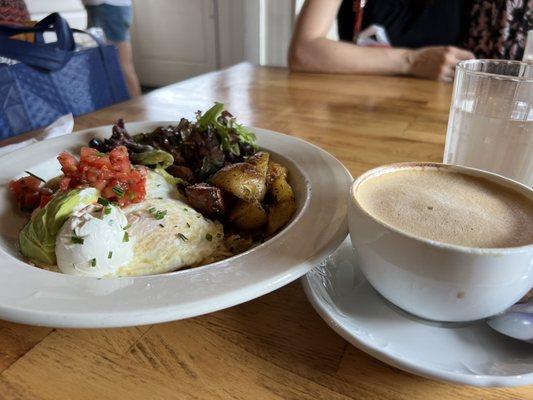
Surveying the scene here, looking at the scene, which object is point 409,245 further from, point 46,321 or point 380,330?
point 46,321

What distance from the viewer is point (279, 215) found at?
72 centimetres

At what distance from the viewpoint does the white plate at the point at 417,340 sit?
427mm

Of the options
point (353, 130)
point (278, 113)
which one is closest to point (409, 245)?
point (353, 130)

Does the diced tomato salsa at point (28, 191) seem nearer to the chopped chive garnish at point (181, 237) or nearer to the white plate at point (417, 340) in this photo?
the chopped chive garnish at point (181, 237)

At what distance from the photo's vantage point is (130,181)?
0.71 m

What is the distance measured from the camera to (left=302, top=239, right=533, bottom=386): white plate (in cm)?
43

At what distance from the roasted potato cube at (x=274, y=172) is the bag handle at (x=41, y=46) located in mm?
1029

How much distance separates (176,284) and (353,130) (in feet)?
2.99

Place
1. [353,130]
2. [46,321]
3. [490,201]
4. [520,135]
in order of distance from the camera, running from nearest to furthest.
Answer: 1. [46,321]
2. [490,201]
3. [520,135]
4. [353,130]

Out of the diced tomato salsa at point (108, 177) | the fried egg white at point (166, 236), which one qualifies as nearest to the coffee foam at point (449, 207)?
the fried egg white at point (166, 236)

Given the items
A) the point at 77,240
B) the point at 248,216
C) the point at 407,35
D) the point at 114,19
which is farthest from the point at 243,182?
the point at 114,19

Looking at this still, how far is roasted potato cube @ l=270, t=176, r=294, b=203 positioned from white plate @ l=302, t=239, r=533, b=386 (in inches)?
8.0

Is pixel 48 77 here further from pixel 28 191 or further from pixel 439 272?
pixel 439 272

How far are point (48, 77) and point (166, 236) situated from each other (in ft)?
4.05
